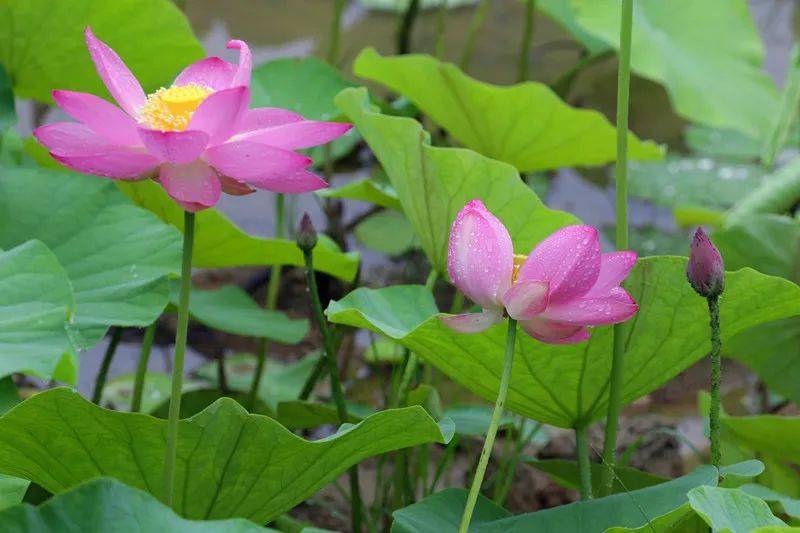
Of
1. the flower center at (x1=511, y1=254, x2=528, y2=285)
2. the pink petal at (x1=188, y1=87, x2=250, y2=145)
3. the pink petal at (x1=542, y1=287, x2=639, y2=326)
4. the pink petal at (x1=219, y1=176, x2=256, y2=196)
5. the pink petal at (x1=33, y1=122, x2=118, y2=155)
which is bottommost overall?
the pink petal at (x1=542, y1=287, x2=639, y2=326)

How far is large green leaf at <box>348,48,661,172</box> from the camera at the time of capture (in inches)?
52.6

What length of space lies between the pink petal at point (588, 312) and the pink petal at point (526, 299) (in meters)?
0.01

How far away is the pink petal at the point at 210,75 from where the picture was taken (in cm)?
79

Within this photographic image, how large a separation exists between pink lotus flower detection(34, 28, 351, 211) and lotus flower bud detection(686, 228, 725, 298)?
0.24 metres

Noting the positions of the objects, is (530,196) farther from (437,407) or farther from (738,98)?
(738,98)

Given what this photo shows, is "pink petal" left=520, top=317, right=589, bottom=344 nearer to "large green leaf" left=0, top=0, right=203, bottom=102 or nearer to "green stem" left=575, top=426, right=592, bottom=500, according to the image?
"green stem" left=575, top=426, right=592, bottom=500

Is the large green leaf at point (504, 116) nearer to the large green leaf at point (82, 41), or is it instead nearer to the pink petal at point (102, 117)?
the large green leaf at point (82, 41)

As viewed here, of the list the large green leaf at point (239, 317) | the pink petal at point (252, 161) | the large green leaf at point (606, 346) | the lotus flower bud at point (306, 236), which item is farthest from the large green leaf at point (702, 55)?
the pink petal at point (252, 161)

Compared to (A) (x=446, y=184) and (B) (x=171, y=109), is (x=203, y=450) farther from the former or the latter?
(A) (x=446, y=184)

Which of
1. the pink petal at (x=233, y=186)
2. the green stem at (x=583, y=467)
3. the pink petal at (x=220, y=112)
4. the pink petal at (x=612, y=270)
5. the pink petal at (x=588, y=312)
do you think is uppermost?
the pink petal at (x=220, y=112)

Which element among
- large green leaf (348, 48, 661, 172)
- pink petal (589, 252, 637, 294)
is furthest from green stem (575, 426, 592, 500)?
large green leaf (348, 48, 661, 172)

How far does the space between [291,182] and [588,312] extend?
0.66 feet

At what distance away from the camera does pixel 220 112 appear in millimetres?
646

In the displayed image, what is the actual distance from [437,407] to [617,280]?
39cm
